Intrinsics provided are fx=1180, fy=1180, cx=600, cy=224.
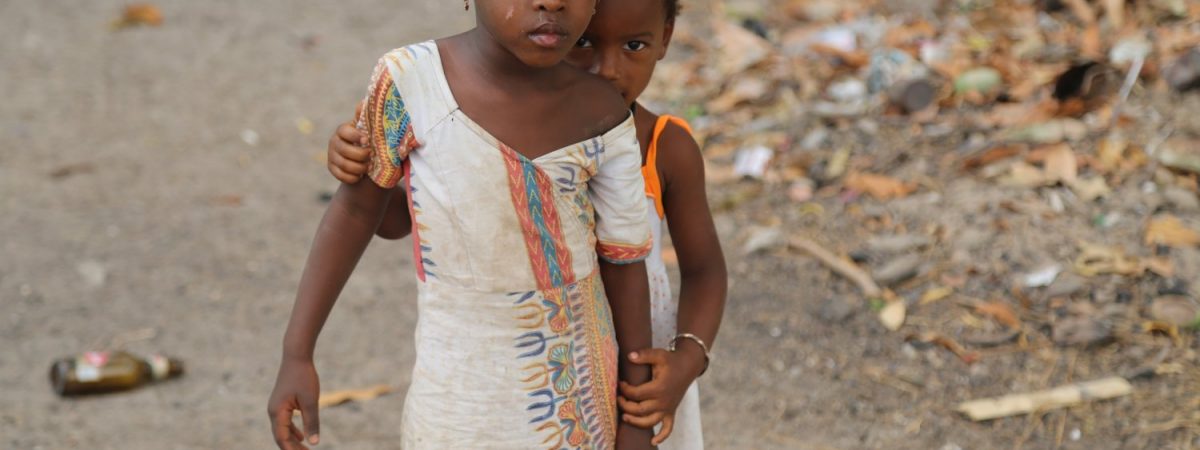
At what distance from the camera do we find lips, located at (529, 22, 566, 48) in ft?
5.32

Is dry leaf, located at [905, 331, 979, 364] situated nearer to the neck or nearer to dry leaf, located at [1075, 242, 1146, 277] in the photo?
dry leaf, located at [1075, 242, 1146, 277]

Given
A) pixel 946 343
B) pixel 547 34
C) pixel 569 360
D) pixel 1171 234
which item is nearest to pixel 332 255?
pixel 569 360

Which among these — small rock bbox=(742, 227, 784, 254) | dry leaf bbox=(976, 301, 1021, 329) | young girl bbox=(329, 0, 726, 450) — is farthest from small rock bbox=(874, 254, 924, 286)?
young girl bbox=(329, 0, 726, 450)

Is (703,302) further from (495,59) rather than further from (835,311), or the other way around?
(835,311)

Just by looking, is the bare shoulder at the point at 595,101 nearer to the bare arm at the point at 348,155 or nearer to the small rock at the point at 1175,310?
the bare arm at the point at 348,155

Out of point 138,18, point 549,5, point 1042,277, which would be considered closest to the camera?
point 549,5

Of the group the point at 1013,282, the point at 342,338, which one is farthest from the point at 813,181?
the point at 342,338

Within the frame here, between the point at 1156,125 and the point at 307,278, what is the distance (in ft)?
13.2

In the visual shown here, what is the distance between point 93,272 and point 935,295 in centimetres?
321

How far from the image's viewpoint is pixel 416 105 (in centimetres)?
169

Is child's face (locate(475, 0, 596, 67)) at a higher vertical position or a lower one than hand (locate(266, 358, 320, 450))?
higher

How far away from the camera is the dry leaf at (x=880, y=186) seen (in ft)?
16.1

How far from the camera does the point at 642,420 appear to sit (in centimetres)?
196

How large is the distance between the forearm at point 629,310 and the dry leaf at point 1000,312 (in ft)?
8.05
